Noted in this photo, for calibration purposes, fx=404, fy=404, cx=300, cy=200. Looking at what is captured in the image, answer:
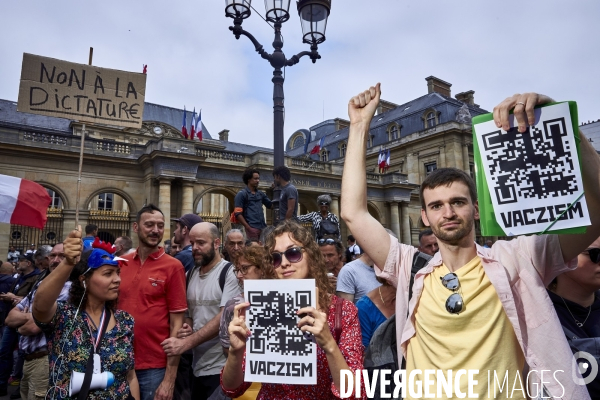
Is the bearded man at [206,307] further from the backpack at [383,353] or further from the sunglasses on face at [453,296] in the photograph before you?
the sunglasses on face at [453,296]

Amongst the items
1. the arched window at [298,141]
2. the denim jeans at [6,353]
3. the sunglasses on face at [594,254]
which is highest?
the arched window at [298,141]

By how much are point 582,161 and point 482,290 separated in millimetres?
729

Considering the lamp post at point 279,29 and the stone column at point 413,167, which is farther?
the stone column at point 413,167

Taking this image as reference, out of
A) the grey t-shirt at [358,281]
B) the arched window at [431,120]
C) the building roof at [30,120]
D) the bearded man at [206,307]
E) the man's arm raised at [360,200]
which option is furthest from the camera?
the arched window at [431,120]

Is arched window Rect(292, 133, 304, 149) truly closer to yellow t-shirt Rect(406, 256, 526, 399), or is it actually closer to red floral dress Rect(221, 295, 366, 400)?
red floral dress Rect(221, 295, 366, 400)

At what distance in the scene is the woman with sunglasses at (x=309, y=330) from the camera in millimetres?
1782

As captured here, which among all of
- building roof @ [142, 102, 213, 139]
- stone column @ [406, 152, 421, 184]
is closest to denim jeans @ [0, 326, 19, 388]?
building roof @ [142, 102, 213, 139]

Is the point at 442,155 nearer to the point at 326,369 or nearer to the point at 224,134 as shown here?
the point at 224,134

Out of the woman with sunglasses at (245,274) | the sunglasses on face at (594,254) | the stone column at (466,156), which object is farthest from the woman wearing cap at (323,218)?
the stone column at (466,156)

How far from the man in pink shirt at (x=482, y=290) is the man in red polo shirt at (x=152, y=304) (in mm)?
2177

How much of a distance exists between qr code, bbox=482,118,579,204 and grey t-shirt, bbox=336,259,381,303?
240 centimetres

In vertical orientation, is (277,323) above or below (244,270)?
below

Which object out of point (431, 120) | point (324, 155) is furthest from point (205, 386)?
point (324, 155)

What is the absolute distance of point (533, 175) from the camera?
1.83m
